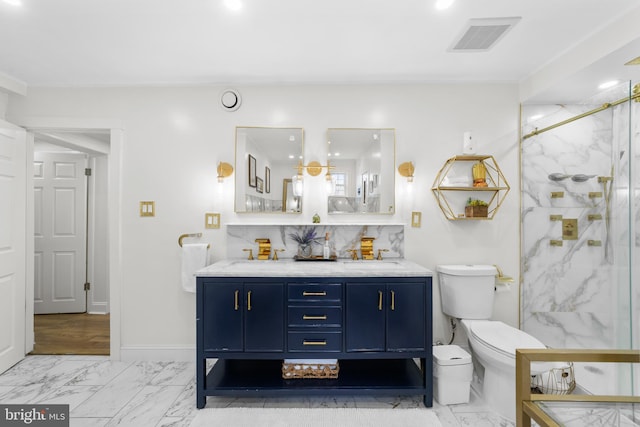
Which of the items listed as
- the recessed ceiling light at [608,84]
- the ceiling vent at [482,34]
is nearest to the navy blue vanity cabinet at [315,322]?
the ceiling vent at [482,34]

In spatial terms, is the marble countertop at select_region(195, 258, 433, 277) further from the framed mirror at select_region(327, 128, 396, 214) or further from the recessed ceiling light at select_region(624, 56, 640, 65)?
the recessed ceiling light at select_region(624, 56, 640, 65)

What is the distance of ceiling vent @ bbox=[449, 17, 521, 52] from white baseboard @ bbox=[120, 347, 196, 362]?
312 cm

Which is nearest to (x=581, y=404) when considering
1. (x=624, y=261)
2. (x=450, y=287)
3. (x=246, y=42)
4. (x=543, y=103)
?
(x=624, y=261)

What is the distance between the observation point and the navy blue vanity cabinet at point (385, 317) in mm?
2119

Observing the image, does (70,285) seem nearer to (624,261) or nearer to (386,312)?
(386,312)

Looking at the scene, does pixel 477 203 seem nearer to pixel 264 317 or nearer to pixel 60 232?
pixel 264 317

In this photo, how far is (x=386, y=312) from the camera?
2129 mm

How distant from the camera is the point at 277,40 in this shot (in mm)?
2146

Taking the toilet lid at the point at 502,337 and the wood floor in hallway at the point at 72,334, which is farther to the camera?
the wood floor in hallway at the point at 72,334

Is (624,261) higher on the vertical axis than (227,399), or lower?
higher

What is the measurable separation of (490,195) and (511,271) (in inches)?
26.4

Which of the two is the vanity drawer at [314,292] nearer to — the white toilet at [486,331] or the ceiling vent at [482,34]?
the white toilet at [486,331]

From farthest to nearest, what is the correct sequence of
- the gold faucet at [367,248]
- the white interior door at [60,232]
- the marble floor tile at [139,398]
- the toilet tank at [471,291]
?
the white interior door at [60,232]
the gold faucet at [367,248]
the toilet tank at [471,291]
the marble floor tile at [139,398]

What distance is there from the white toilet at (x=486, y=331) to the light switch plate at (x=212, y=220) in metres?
1.90
